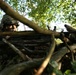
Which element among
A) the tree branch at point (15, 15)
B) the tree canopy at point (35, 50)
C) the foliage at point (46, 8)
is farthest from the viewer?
the foliage at point (46, 8)


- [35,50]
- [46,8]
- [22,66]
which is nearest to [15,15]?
[22,66]

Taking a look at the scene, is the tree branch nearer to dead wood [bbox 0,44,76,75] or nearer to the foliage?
dead wood [bbox 0,44,76,75]

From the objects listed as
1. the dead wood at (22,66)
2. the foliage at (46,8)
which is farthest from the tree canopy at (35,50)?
the foliage at (46,8)

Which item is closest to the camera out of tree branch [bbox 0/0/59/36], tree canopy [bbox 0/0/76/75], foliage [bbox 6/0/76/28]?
tree branch [bbox 0/0/59/36]

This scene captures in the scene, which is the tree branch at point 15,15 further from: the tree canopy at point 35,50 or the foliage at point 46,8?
the foliage at point 46,8

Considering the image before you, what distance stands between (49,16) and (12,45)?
725 inches

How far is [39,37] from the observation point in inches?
130

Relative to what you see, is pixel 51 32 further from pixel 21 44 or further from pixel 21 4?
pixel 21 4

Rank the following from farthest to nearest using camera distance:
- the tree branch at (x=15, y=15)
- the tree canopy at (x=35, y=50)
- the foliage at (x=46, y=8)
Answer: the foliage at (x=46, y=8), the tree canopy at (x=35, y=50), the tree branch at (x=15, y=15)

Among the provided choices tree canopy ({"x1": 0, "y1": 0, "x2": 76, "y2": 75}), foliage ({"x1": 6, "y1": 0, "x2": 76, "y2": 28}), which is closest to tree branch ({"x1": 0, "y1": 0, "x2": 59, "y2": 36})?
tree canopy ({"x1": 0, "y1": 0, "x2": 76, "y2": 75})

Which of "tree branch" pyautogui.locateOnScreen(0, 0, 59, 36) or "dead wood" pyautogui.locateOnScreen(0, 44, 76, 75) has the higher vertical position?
"tree branch" pyautogui.locateOnScreen(0, 0, 59, 36)

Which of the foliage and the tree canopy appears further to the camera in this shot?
the foliage

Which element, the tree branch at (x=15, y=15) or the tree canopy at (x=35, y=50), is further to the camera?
the tree canopy at (x=35, y=50)

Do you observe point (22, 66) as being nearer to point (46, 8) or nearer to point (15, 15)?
point (15, 15)
